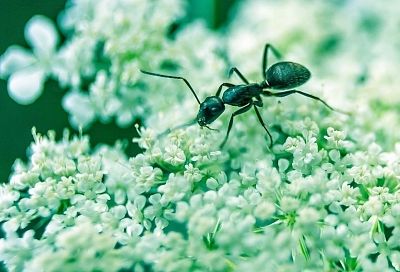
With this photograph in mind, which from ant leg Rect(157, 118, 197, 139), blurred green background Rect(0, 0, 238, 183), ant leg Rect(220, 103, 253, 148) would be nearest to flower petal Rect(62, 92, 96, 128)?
blurred green background Rect(0, 0, 238, 183)

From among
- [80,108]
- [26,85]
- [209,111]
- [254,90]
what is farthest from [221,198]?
[26,85]

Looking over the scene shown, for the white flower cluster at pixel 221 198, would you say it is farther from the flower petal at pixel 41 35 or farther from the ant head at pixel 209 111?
the flower petal at pixel 41 35

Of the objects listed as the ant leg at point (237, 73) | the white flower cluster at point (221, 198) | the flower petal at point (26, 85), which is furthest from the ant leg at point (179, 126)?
the flower petal at point (26, 85)

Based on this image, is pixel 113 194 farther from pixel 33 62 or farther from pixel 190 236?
pixel 33 62

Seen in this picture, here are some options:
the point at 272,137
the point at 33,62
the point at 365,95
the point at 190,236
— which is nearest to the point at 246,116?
the point at 272,137

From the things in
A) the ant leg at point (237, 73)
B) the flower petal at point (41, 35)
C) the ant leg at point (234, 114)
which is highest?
the flower petal at point (41, 35)

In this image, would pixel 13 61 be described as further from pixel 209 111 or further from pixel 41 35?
pixel 209 111
